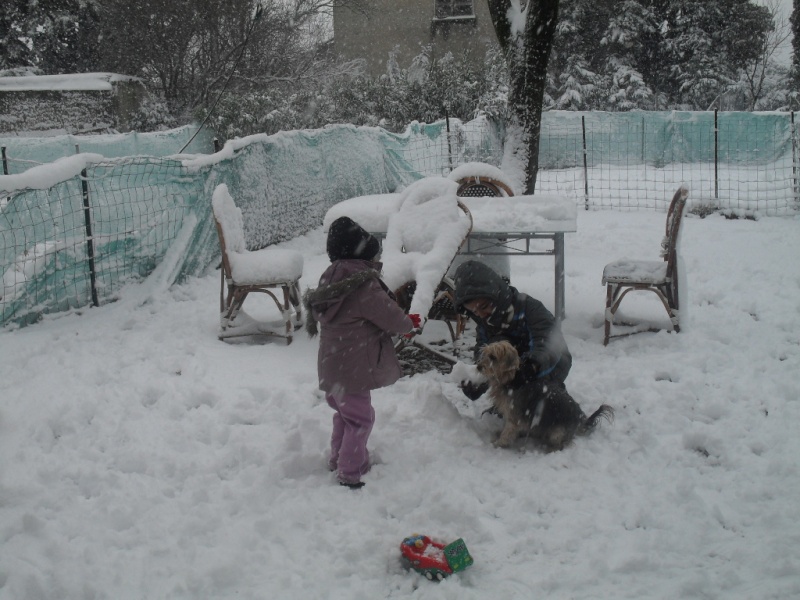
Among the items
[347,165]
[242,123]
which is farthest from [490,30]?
[347,165]

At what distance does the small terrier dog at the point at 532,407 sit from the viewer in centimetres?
373

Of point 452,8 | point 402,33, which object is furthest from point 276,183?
point 452,8

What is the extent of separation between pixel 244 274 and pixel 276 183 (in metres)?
3.98

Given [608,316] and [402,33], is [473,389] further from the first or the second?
[402,33]

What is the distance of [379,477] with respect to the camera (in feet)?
12.0

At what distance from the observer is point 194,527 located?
10.4 ft

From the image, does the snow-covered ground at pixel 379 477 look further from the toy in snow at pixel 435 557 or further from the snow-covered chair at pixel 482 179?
the snow-covered chair at pixel 482 179

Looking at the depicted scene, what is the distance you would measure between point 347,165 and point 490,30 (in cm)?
1194

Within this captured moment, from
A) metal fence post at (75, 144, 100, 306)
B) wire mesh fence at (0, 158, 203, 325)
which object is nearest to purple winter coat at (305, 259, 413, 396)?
wire mesh fence at (0, 158, 203, 325)

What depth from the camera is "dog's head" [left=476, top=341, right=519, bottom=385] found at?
3.66 metres

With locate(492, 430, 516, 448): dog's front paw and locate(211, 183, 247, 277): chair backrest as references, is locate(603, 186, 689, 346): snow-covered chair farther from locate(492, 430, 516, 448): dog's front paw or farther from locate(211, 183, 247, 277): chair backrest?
locate(211, 183, 247, 277): chair backrest

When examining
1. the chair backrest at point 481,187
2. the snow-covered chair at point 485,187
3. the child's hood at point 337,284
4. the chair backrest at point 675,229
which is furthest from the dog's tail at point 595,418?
the chair backrest at point 481,187

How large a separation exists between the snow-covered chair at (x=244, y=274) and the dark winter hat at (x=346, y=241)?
229 cm

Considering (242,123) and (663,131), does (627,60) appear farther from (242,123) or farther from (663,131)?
(242,123)
